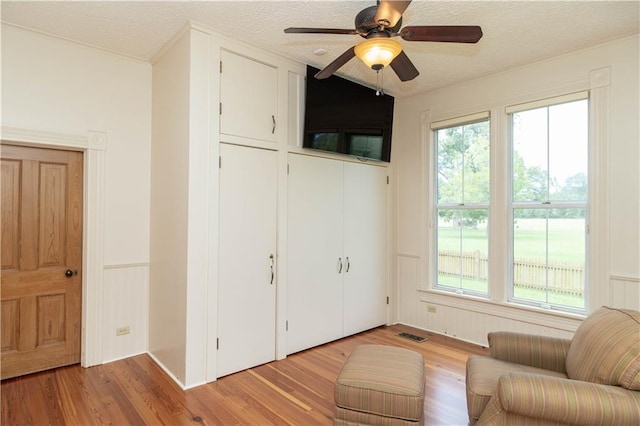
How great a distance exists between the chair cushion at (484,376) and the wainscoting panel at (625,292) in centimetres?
130

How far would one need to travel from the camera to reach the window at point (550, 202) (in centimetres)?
320

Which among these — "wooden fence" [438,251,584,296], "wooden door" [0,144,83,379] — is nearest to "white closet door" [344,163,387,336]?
"wooden fence" [438,251,584,296]

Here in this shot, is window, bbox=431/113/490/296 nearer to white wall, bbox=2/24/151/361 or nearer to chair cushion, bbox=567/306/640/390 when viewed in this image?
chair cushion, bbox=567/306/640/390

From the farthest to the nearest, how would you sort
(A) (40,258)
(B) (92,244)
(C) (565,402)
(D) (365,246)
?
(D) (365,246)
(B) (92,244)
(A) (40,258)
(C) (565,402)

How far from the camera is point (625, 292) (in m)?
2.90

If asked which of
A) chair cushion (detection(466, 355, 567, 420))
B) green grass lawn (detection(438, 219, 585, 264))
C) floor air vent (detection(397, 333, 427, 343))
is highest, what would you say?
green grass lawn (detection(438, 219, 585, 264))

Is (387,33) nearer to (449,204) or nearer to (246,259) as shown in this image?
(246,259)

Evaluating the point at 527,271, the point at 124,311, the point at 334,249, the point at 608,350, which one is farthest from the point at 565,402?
the point at 124,311

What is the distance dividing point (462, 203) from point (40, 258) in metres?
4.32

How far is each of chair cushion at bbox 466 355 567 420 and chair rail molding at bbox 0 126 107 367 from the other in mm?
3181

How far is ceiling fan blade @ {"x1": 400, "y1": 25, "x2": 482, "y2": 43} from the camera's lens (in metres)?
1.98

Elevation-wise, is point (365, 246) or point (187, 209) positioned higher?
point (187, 209)

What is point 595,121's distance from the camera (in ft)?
10.1

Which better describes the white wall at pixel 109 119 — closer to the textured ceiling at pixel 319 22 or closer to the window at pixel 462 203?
the textured ceiling at pixel 319 22
